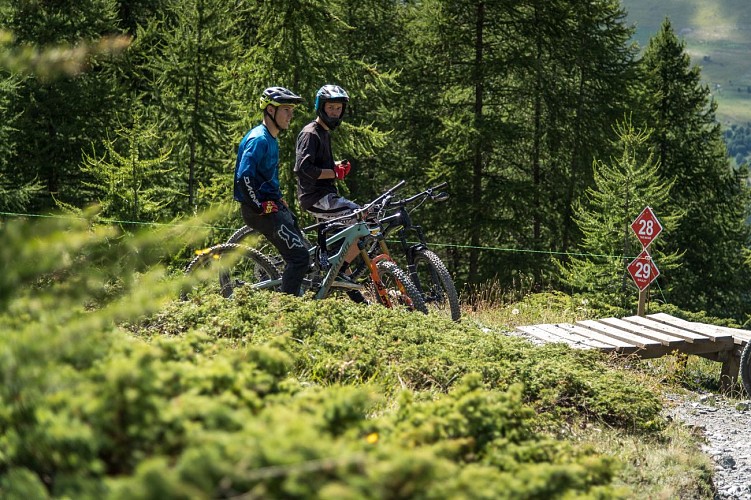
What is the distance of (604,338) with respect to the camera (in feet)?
28.3

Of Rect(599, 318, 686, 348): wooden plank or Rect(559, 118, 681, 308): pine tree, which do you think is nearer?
A: Rect(599, 318, 686, 348): wooden plank

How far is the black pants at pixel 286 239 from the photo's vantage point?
24.2 feet

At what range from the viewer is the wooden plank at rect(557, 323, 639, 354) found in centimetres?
830

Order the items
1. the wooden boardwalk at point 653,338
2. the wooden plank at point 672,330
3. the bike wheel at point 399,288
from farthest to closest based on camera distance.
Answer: the wooden plank at point 672,330 → the wooden boardwalk at point 653,338 → the bike wheel at point 399,288

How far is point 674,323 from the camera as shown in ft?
31.9

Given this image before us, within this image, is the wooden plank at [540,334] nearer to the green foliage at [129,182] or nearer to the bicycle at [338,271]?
the bicycle at [338,271]

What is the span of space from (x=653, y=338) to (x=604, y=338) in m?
0.52

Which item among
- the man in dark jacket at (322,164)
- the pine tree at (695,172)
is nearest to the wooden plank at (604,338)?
the man in dark jacket at (322,164)

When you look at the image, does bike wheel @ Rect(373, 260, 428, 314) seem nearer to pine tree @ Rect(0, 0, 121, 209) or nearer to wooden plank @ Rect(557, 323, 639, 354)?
wooden plank @ Rect(557, 323, 639, 354)

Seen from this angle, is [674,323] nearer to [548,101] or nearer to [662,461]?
[662,461]

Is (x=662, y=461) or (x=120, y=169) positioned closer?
(x=662, y=461)

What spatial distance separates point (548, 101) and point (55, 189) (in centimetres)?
1388

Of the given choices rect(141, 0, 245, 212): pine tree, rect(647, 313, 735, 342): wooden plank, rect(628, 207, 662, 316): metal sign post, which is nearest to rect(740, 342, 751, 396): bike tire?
rect(647, 313, 735, 342): wooden plank

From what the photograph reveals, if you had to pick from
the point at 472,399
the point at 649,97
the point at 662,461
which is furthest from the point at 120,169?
the point at 649,97
